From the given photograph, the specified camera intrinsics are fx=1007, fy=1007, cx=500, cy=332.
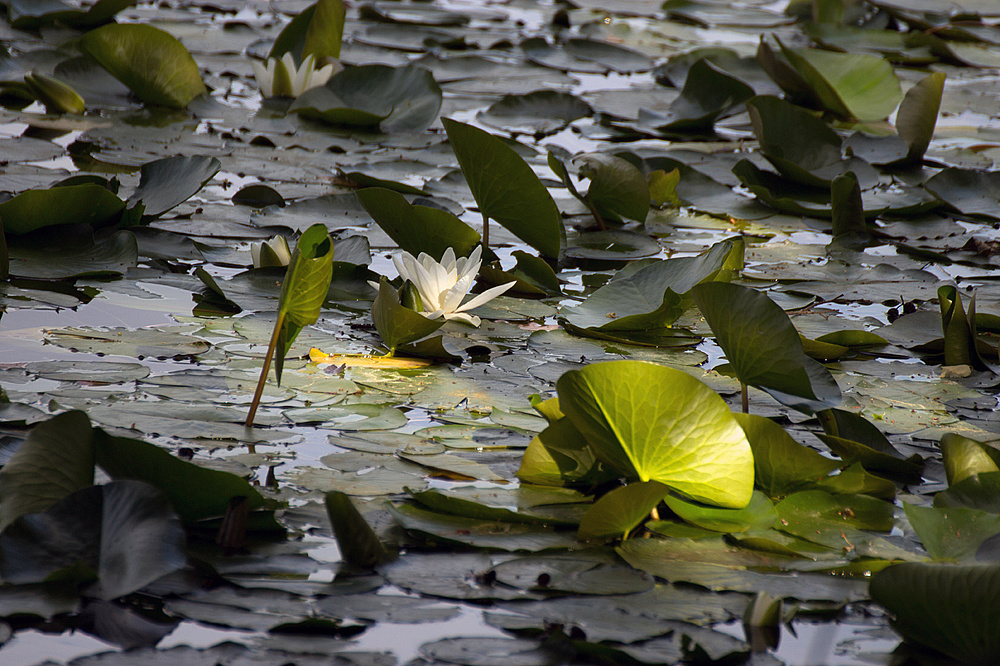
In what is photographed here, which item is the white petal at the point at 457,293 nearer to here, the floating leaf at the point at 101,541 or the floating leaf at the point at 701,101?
the floating leaf at the point at 101,541

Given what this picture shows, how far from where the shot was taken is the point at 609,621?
3.26ft

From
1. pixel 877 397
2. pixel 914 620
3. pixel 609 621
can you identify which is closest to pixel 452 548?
pixel 609 621

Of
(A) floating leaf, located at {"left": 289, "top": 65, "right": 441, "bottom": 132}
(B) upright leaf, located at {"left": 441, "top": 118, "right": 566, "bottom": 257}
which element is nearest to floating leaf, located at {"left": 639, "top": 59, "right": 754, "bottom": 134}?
(A) floating leaf, located at {"left": 289, "top": 65, "right": 441, "bottom": 132}

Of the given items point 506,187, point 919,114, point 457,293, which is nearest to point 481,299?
point 457,293

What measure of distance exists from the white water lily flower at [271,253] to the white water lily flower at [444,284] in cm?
28

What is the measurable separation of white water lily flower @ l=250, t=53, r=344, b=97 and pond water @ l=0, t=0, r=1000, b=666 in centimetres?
10

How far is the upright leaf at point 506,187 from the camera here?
1856 mm

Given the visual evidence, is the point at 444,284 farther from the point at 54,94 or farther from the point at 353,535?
the point at 54,94

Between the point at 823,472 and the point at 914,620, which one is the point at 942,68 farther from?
the point at 914,620

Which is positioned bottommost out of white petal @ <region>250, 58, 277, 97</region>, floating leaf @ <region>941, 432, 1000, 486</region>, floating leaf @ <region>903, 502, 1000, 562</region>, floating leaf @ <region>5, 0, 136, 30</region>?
floating leaf @ <region>903, 502, 1000, 562</region>

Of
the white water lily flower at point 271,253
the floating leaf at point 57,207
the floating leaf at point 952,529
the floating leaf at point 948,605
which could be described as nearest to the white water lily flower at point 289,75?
the floating leaf at point 57,207

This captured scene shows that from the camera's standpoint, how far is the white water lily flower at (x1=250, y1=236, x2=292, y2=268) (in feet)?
6.20

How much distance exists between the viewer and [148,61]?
2994 millimetres

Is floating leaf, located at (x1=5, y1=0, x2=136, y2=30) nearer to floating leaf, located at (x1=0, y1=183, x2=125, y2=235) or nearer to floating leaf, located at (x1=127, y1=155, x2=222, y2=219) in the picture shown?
floating leaf, located at (x1=127, y1=155, x2=222, y2=219)
